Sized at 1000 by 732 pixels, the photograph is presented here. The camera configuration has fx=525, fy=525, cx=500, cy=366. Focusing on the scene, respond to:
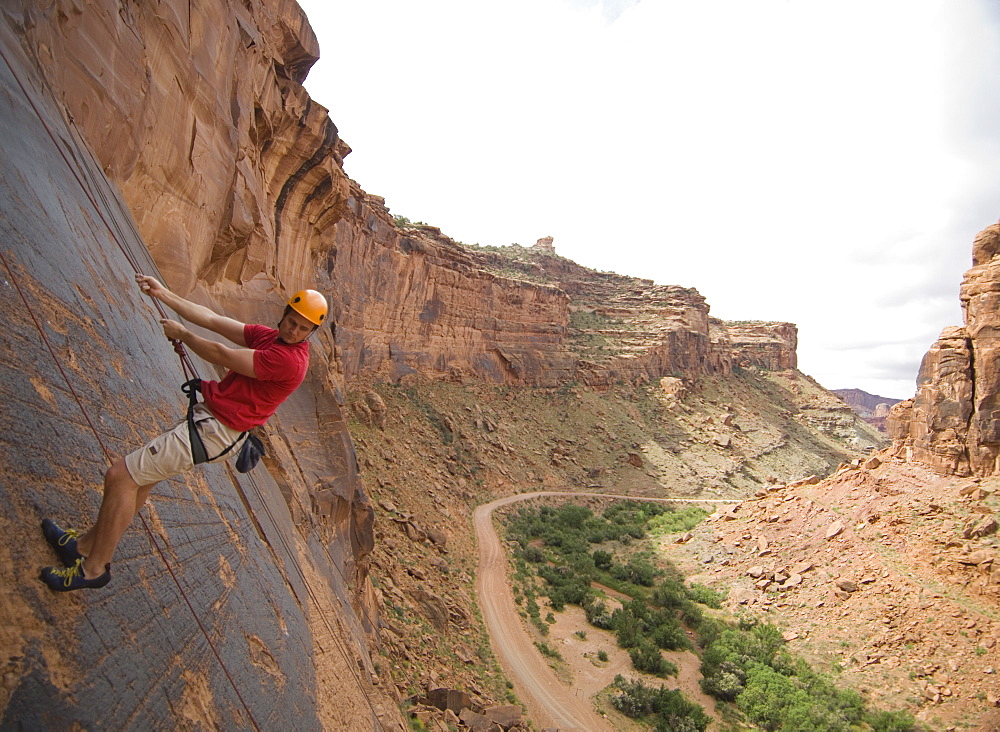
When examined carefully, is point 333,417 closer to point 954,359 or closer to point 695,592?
point 695,592

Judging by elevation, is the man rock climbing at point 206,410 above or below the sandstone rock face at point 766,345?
below

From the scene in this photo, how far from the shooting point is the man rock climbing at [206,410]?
2.67 meters

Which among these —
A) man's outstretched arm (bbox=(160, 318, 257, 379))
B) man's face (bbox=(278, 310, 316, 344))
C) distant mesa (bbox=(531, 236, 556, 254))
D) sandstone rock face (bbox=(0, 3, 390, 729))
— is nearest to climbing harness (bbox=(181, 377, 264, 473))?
man's outstretched arm (bbox=(160, 318, 257, 379))

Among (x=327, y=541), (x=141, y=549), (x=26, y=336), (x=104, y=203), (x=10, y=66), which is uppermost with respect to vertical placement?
(x=10, y=66)

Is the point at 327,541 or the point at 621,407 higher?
the point at 621,407

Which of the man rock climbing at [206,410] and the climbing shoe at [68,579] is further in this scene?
the man rock climbing at [206,410]

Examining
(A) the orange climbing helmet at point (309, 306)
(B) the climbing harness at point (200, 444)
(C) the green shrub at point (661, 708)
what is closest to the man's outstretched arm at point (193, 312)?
(B) the climbing harness at point (200, 444)

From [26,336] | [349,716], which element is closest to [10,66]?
[26,336]

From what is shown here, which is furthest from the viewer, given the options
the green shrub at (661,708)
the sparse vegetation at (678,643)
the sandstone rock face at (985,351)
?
the sandstone rock face at (985,351)

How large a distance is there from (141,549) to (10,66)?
3.91 meters

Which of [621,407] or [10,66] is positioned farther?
[621,407]

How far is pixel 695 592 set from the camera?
2198cm

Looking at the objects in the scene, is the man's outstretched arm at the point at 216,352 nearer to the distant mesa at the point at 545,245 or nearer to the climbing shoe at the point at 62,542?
the climbing shoe at the point at 62,542

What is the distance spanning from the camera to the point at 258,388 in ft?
10.7
